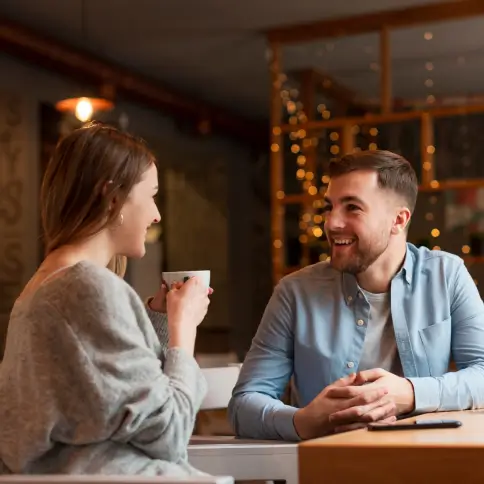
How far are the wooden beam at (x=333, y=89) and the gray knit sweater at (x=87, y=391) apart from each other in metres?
4.77

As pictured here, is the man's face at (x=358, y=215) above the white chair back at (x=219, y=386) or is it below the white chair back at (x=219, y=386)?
above

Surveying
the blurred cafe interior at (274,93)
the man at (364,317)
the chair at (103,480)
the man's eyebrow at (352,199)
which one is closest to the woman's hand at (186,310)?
the chair at (103,480)

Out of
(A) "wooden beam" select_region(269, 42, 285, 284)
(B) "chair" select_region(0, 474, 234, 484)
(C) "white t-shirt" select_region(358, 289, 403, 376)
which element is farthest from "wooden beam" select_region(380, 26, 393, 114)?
(B) "chair" select_region(0, 474, 234, 484)

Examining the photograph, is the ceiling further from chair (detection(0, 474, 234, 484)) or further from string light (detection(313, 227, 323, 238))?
chair (detection(0, 474, 234, 484))

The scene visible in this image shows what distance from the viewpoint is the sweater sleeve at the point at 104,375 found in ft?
4.93

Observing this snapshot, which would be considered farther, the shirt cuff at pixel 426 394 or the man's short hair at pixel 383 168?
the man's short hair at pixel 383 168

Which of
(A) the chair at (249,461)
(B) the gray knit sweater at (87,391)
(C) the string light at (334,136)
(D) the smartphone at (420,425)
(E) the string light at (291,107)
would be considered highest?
(E) the string light at (291,107)

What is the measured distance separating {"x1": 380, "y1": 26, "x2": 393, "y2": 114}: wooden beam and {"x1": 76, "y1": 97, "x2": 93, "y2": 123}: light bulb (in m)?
2.03

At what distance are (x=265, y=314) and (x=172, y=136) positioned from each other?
518cm

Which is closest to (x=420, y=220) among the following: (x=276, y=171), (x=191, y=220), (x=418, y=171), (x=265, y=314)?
(x=418, y=171)

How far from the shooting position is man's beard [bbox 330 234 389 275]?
8.12 ft

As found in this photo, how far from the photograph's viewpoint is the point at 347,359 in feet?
7.82

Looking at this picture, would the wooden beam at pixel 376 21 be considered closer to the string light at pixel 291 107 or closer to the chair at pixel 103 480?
the string light at pixel 291 107

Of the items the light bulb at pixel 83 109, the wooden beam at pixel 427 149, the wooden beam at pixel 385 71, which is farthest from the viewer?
Answer: the light bulb at pixel 83 109
